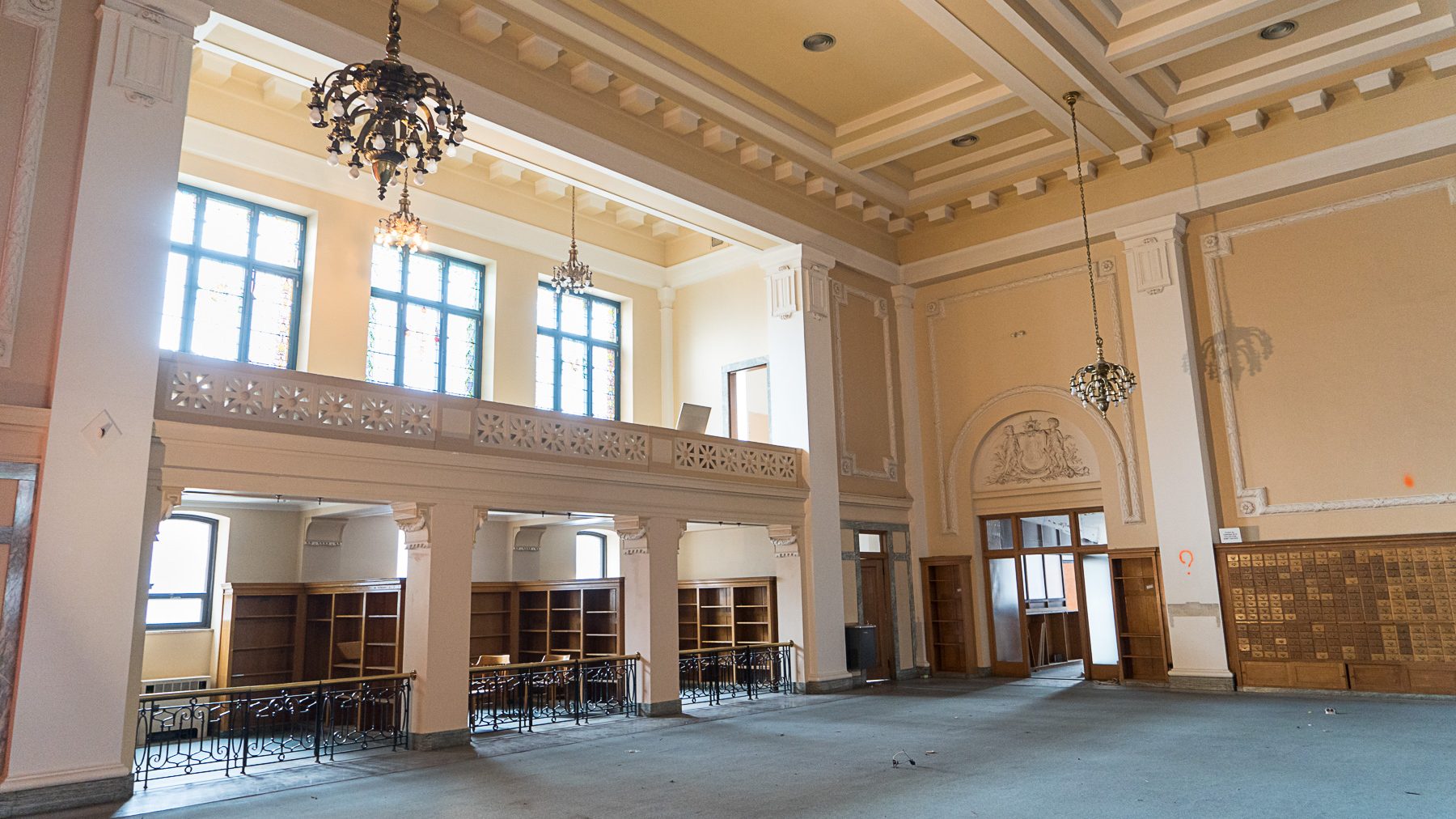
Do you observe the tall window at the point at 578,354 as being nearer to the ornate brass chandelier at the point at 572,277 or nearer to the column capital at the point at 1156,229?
the ornate brass chandelier at the point at 572,277

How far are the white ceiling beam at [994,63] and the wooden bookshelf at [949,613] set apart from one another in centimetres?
635

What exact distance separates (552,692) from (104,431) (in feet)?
18.9

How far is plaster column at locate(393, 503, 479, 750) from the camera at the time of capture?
8.88m

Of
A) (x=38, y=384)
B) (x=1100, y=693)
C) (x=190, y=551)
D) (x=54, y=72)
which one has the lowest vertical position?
(x=1100, y=693)

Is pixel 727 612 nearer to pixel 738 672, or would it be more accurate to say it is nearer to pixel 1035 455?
pixel 738 672

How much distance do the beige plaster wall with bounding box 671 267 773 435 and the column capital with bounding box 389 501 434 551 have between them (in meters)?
7.16

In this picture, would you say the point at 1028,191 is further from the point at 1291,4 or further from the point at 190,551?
the point at 190,551

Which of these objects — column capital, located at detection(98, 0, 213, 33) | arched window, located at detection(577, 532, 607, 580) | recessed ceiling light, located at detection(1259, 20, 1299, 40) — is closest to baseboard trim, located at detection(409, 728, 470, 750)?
column capital, located at detection(98, 0, 213, 33)

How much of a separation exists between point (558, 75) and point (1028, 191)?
7.15m

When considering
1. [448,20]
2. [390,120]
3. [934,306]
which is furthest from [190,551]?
[934,306]

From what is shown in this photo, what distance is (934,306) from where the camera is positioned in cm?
1536

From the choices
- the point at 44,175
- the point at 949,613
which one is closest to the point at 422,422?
the point at 44,175

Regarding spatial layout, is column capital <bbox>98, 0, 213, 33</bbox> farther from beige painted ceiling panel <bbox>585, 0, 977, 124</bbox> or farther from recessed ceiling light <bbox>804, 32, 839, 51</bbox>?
recessed ceiling light <bbox>804, 32, 839, 51</bbox>

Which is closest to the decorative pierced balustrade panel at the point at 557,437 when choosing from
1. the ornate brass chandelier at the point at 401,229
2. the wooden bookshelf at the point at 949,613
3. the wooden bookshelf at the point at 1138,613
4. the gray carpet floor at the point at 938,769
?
the ornate brass chandelier at the point at 401,229
